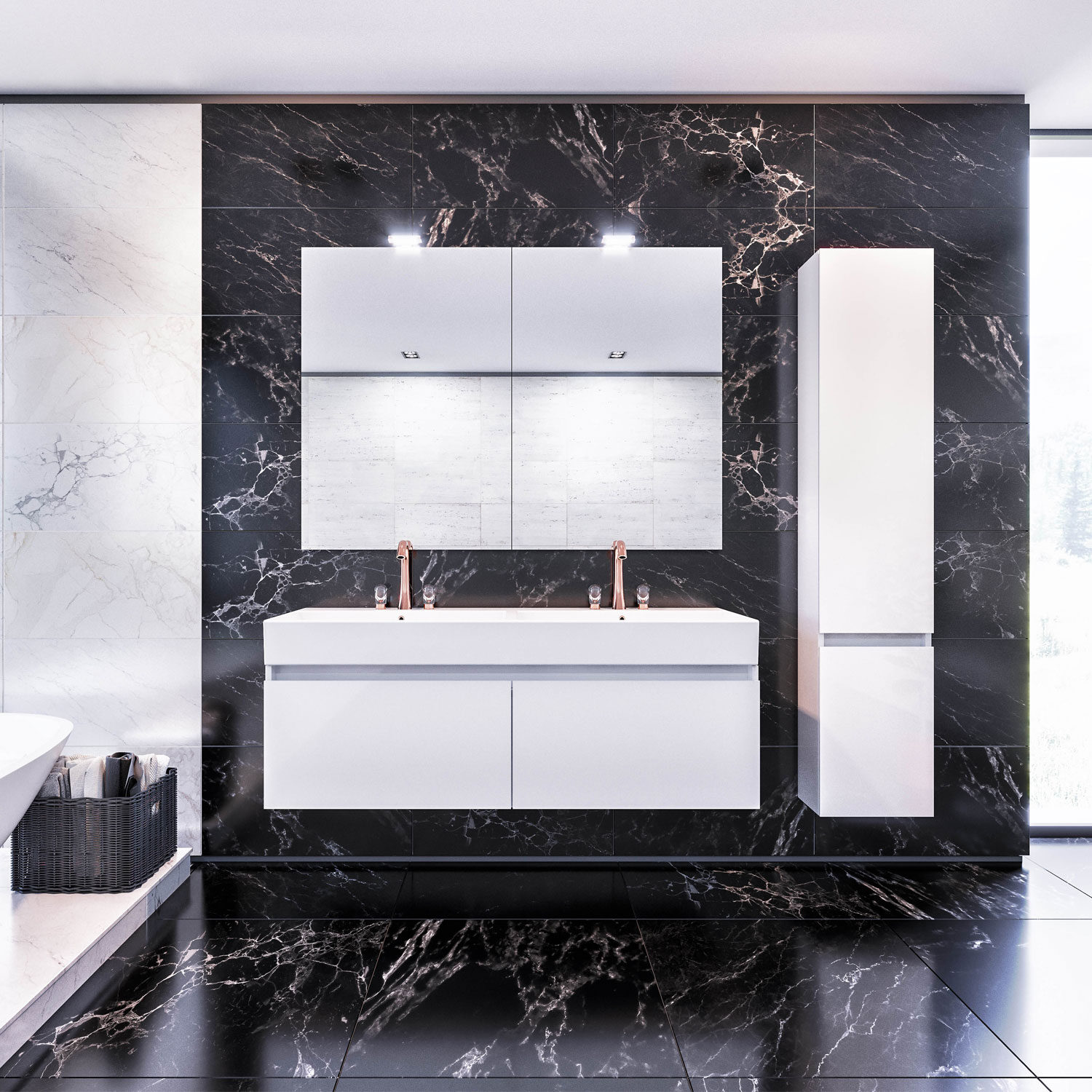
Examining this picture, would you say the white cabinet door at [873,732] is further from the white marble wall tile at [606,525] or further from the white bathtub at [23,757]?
the white bathtub at [23,757]

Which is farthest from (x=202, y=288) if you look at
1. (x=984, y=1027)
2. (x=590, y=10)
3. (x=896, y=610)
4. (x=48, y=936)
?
(x=984, y=1027)

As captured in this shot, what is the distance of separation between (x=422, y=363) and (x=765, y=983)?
2374 millimetres

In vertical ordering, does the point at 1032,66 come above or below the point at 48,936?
above

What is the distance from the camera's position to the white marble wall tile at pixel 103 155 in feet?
9.62

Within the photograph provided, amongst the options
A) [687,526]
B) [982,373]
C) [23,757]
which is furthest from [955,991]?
[23,757]

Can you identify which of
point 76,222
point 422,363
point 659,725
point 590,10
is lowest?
point 659,725

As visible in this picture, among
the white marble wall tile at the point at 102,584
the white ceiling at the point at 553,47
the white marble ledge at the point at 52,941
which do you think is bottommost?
the white marble ledge at the point at 52,941

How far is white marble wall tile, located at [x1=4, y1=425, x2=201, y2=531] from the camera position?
2947 mm

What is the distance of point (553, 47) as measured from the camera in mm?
2658

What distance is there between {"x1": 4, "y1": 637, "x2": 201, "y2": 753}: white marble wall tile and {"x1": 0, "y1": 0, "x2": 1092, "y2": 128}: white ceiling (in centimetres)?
216

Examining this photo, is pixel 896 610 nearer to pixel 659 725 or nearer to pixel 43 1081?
pixel 659 725

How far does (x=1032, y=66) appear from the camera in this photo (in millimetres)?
2805

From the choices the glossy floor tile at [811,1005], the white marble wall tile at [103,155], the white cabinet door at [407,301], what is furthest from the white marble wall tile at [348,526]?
the glossy floor tile at [811,1005]

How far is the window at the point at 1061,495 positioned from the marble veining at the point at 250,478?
121 inches
